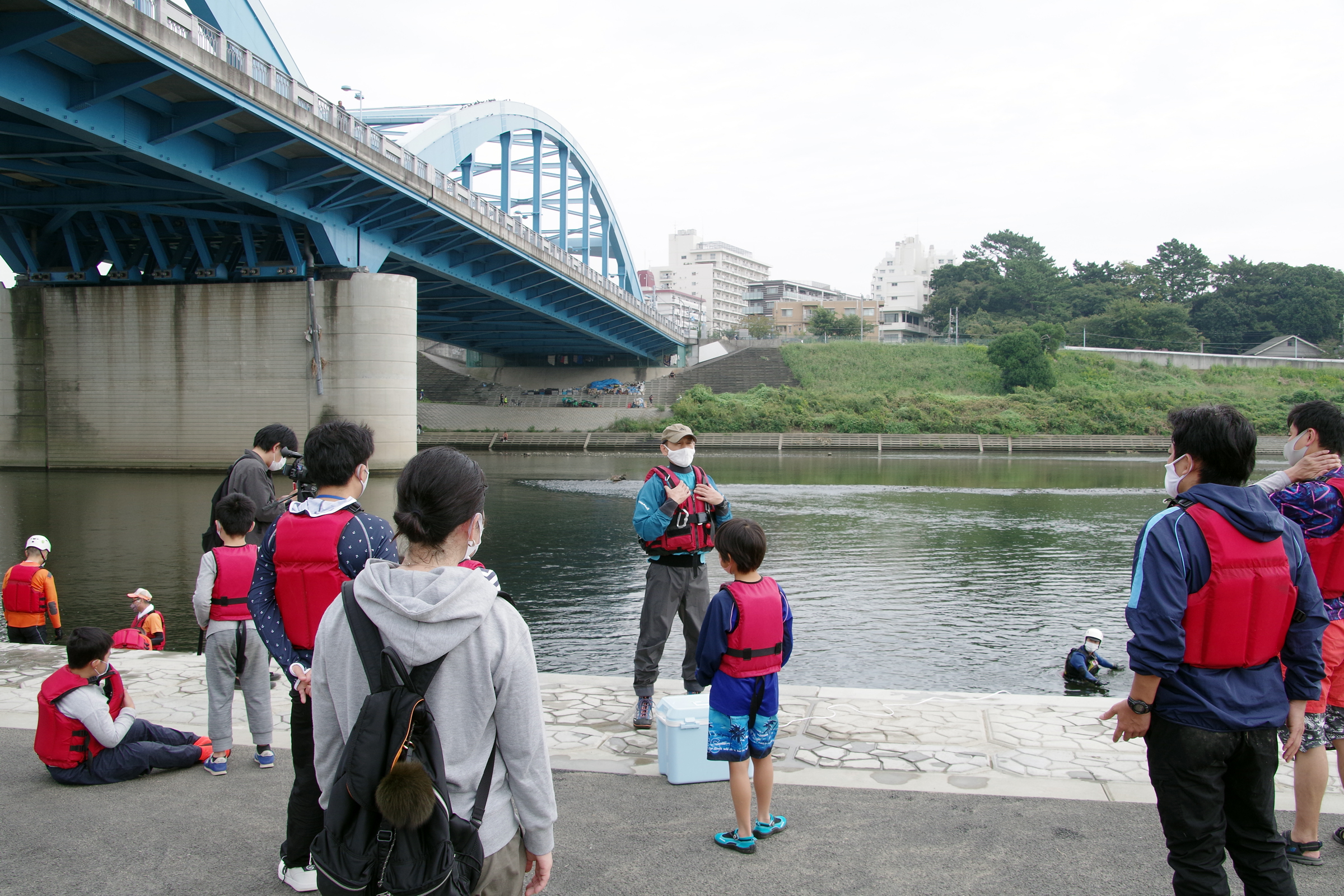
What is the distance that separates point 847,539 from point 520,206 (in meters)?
51.5

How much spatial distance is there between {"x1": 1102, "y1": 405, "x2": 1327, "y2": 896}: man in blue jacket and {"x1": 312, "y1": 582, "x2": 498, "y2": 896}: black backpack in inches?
84.7

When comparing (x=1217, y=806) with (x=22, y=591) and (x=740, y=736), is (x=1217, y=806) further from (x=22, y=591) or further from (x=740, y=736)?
(x=22, y=591)

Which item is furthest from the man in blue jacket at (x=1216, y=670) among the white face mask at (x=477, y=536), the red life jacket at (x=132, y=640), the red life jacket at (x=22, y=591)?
the red life jacket at (x=22, y=591)

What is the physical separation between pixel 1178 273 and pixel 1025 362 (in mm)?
47822

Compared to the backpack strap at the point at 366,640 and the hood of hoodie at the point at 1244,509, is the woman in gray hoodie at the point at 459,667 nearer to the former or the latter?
the backpack strap at the point at 366,640

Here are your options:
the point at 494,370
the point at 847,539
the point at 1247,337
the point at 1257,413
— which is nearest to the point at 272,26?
the point at 847,539

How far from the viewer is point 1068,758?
4809 millimetres

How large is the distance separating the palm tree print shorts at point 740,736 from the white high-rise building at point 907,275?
127 m

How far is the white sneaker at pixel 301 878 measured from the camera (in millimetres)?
3373

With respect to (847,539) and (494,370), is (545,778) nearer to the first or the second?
(847,539)

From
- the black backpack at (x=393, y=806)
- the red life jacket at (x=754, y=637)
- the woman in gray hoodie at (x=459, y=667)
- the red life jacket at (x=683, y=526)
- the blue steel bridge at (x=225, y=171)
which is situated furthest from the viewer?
the blue steel bridge at (x=225, y=171)

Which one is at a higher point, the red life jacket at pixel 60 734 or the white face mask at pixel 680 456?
the white face mask at pixel 680 456

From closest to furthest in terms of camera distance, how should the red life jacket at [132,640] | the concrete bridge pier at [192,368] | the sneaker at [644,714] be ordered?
the sneaker at [644,714], the red life jacket at [132,640], the concrete bridge pier at [192,368]

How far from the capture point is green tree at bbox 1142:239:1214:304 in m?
93.6
